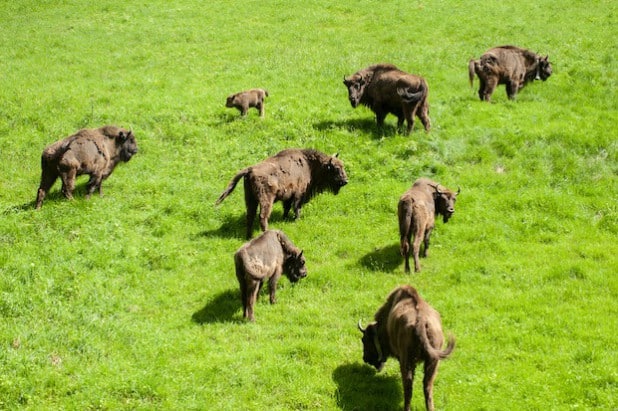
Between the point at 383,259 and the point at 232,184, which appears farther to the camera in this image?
the point at 232,184

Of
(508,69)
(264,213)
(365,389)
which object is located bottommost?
(365,389)

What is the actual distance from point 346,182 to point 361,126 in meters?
4.22

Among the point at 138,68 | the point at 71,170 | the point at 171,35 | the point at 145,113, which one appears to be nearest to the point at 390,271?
the point at 71,170

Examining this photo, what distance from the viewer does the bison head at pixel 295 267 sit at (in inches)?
618

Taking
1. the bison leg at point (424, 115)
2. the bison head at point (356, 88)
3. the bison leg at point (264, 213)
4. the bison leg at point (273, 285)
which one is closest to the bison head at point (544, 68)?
the bison leg at point (424, 115)

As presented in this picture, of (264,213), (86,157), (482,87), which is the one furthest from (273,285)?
(482,87)

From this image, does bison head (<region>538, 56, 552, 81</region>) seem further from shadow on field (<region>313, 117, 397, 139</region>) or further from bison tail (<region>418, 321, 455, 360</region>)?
bison tail (<region>418, 321, 455, 360</region>)

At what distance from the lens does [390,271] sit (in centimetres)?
1633

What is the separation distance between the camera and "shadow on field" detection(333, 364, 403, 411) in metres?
11.9

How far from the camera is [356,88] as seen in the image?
23.6 meters

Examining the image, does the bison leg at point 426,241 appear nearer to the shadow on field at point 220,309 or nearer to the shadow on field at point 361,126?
the shadow on field at point 220,309

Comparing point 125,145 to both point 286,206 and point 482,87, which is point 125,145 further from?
point 482,87

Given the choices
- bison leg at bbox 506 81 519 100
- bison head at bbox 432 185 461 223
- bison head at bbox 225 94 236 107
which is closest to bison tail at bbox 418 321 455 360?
bison head at bbox 432 185 461 223

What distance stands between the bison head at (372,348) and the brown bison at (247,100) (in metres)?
13.2
